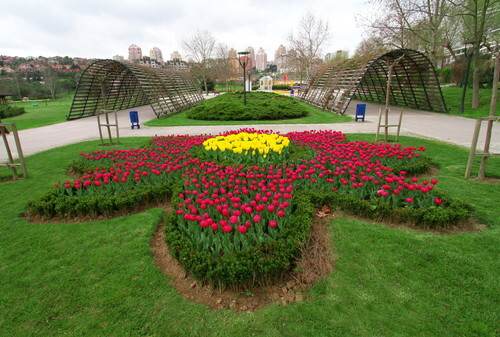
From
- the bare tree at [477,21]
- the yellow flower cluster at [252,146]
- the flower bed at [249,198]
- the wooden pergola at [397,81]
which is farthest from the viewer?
the wooden pergola at [397,81]

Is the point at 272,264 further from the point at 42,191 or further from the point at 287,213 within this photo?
the point at 42,191

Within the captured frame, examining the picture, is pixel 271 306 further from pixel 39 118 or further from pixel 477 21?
pixel 39 118

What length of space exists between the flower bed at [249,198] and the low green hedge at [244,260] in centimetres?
1

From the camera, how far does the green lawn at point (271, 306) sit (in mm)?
2443

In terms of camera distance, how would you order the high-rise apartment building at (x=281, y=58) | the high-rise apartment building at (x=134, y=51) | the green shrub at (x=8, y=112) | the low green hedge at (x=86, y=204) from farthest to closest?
the high-rise apartment building at (x=134, y=51) < the high-rise apartment building at (x=281, y=58) < the green shrub at (x=8, y=112) < the low green hedge at (x=86, y=204)

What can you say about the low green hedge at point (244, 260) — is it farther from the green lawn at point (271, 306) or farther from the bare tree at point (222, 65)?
the bare tree at point (222, 65)

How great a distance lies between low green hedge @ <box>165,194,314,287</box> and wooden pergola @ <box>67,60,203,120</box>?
15.6 m

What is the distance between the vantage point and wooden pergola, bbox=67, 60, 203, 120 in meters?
18.5

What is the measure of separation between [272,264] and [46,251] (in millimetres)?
3136

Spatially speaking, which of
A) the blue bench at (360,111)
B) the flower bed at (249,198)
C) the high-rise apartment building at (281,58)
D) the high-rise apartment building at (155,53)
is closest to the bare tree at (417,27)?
the blue bench at (360,111)

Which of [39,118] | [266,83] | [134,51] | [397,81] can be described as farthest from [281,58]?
[134,51]

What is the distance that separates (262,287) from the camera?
2908mm

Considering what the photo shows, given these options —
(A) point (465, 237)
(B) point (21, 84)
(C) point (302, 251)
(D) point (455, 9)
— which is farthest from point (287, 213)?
(B) point (21, 84)

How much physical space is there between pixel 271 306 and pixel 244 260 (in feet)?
1.68
